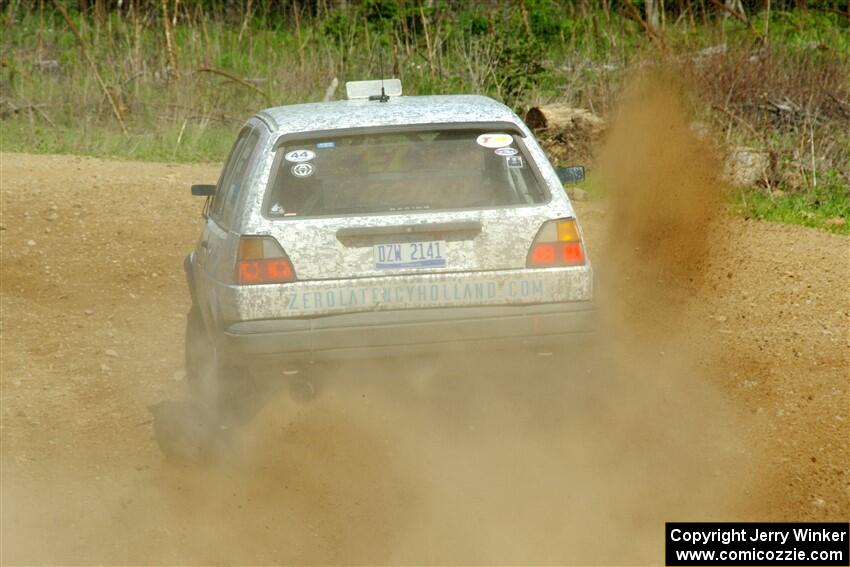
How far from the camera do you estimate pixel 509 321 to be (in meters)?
5.37

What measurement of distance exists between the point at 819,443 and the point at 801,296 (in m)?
2.73

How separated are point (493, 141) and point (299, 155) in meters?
0.93

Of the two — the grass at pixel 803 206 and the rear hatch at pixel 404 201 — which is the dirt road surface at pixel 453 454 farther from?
the grass at pixel 803 206

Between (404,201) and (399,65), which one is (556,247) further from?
(399,65)

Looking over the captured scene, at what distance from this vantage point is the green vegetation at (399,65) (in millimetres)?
13609

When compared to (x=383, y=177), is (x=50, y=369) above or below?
below

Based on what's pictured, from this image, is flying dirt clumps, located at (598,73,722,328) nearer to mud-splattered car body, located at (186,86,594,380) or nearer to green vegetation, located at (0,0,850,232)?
green vegetation, located at (0,0,850,232)

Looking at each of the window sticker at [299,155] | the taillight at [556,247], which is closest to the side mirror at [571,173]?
the taillight at [556,247]

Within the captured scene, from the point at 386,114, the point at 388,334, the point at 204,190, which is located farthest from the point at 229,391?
the point at 204,190

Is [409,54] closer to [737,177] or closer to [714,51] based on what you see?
[714,51]

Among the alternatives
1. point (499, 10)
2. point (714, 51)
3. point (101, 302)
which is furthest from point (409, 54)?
point (101, 302)

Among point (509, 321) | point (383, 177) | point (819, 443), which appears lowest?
point (819, 443)

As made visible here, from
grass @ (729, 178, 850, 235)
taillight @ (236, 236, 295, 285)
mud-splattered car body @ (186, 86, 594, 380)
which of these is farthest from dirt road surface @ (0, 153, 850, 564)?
grass @ (729, 178, 850, 235)

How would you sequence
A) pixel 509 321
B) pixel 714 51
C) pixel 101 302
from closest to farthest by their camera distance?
pixel 509 321, pixel 101 302, pixel 714 51
